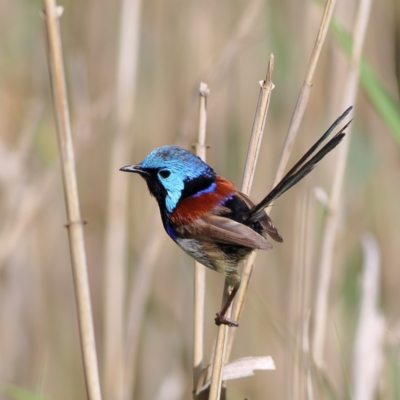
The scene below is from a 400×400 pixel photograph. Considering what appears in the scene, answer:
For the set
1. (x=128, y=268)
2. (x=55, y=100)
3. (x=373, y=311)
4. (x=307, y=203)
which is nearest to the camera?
(x=55, y=100)

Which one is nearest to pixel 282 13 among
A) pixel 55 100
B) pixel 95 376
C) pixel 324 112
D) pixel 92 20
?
pixel 324 112

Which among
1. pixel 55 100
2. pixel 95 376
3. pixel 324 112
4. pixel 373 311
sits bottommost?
pixel 95 376

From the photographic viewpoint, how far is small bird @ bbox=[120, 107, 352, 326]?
1742 millimetres

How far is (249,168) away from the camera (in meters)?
1.69

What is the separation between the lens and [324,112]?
2.68 meters

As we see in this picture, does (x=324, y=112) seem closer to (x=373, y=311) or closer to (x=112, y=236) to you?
(x=373, y=311)

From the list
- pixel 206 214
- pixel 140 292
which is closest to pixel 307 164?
pixel 206 214

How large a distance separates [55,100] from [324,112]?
152cm

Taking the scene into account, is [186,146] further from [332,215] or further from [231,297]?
[231,297]

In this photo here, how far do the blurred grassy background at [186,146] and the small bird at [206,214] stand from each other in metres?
0.74

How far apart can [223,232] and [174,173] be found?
12.2 inches

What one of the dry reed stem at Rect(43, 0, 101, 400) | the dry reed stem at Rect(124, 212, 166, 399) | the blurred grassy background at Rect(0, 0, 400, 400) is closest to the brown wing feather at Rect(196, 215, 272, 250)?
the dry reed stem at Rect(43, 0, 101, 400)

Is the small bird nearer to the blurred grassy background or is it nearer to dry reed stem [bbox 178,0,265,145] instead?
dry reed stem [bbox 178,0,265,145]

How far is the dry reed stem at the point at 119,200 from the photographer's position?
2.56 meters
